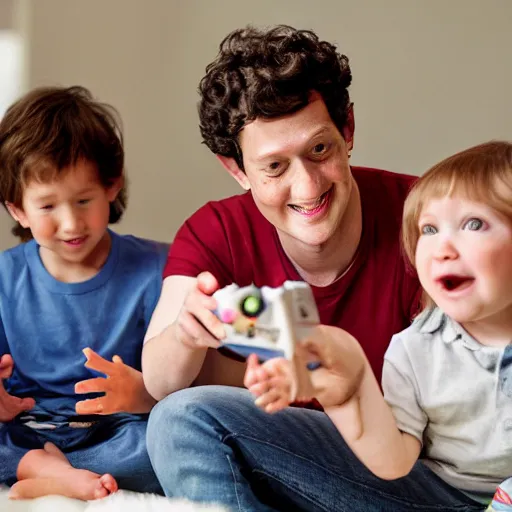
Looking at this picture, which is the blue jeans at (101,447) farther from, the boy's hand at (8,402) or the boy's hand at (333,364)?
the boy's hand at (333,364)

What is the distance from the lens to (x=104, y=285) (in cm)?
94

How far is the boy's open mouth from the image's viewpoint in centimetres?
66

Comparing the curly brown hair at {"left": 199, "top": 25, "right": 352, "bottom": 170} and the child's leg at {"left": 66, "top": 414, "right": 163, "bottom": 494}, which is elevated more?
the curly brown hair at {"left": 199, "top": 25, "right": 352, "bottom": 170}

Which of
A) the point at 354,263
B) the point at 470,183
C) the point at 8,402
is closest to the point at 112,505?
the point at 8,402

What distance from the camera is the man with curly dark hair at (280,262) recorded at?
0.74m

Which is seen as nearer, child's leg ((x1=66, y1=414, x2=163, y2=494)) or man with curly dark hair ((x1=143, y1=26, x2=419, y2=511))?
man with curly dark hair ((x1=143, y1=26, x2=419, y2=511))

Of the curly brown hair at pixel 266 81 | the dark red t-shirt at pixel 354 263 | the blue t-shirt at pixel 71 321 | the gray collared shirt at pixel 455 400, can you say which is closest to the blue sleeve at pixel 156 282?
the blue t-shirt at pixel 71 321

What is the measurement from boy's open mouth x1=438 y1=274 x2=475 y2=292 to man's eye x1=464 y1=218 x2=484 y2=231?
0.04m

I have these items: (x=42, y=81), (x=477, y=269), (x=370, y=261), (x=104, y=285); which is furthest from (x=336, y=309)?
(x=42, y=81)

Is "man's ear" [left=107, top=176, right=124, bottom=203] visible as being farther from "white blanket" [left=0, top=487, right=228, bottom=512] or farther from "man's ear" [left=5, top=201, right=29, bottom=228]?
"white blanket" [left=0, top=487, right=228, bottom=512]

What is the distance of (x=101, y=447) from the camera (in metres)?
0.89

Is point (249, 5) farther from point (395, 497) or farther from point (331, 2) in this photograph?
point (395, 497)

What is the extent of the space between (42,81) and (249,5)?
0.89 ft

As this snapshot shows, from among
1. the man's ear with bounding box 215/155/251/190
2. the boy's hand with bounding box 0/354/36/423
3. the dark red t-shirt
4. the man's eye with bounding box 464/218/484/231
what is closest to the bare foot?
the boy's hand with bounding box 0/354/36/423
